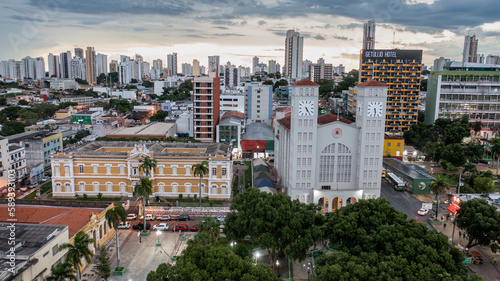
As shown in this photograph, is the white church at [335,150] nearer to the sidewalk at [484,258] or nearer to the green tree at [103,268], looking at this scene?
the sidewalk at [484,258]

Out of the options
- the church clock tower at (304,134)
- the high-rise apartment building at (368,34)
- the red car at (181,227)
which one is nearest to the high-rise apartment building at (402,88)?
the high-rise apartment building at (368,34)

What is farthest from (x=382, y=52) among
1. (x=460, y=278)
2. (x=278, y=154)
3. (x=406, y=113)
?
(x=460, y=278)

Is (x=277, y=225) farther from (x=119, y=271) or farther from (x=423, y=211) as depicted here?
(x=423, y=211)

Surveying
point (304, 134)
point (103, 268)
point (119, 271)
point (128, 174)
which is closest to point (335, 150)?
point (304, 134)

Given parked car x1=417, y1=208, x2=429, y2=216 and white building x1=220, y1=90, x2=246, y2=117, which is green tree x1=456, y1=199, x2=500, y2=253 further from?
white building x1=220, y1=90, x2=246, y2=117

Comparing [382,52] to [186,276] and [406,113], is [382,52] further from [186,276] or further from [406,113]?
[186,276]
